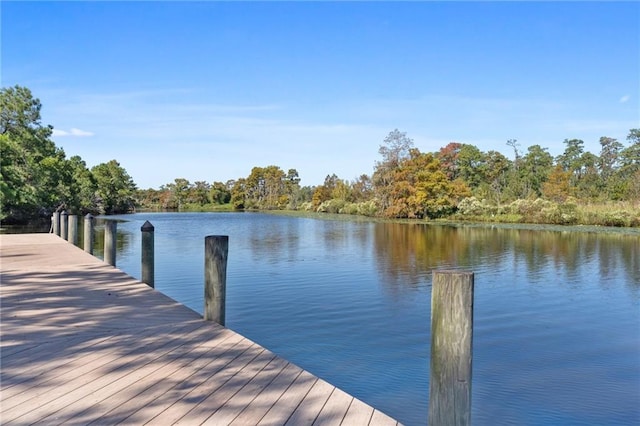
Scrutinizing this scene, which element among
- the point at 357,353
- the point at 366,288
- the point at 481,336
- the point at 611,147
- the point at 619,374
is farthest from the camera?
the point at 611,147

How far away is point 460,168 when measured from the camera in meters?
48.2

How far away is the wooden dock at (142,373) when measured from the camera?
8.26 feet

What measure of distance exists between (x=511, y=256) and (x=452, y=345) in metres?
12.4

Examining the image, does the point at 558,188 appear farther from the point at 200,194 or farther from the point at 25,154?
the point at 200,194

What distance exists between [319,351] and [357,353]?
16.3 inches

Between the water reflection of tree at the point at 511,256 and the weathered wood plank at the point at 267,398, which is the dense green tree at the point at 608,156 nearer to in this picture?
the water reflection of tree at the point at 511,256

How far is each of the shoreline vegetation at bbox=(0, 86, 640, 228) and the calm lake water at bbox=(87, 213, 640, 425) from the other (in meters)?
11.7

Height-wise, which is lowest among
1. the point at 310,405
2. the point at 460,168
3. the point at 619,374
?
the point at 619,374

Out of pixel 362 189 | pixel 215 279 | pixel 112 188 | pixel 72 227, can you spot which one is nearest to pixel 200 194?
pixel 112 188

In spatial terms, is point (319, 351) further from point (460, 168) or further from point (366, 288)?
point (460, 168)

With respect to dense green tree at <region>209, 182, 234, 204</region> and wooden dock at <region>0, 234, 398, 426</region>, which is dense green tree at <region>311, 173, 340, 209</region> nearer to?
dense green tree at <region>209, 182, 234, 204</region>

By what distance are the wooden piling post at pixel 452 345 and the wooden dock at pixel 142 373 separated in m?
0.34

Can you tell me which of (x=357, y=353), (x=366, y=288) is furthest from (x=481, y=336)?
(x=366, y=288)

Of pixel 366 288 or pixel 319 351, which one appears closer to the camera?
pixel 319 351
